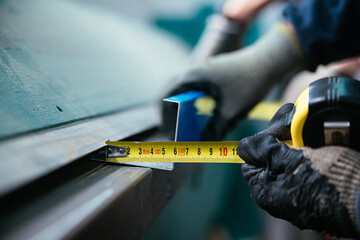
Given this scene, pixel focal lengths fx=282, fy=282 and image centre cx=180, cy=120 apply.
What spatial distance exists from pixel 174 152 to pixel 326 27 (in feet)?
2.57

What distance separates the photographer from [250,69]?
108 cm

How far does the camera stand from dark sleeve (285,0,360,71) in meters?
1.00

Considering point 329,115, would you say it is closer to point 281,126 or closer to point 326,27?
point 281,126

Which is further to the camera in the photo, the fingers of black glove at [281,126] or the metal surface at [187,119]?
the metal surface at [187,119]

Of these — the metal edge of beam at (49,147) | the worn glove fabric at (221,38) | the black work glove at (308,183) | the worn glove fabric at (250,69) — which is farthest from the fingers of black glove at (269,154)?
the worn glove fabric at (221,38)

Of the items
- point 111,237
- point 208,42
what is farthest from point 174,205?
point 208,42

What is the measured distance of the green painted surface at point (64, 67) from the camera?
0.59 metres

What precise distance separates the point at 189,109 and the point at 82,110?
293 mm

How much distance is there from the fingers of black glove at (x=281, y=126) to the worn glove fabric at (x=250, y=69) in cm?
41

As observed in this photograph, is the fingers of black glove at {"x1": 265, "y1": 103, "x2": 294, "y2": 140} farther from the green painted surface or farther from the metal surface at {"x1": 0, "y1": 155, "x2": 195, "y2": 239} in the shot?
the green painted surface

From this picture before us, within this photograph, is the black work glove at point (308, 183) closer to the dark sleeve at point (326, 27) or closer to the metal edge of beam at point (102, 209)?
the metal edge of beam at point (102, 209)

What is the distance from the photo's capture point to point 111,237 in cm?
46

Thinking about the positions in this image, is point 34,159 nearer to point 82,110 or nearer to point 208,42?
point 82,110

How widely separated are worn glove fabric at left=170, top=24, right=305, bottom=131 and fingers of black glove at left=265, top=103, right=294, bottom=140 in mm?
411
